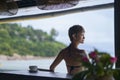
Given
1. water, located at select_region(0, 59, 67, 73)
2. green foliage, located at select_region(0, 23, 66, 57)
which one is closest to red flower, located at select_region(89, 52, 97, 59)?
water, located at select_region(0, 59, 67, 73)

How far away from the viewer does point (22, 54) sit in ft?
17.5

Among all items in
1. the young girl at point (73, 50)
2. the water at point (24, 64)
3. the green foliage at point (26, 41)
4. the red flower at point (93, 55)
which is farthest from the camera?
the green foliage at point (26, 41)

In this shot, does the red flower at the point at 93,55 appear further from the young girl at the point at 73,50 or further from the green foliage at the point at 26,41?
the green foliage at the point at 26,41

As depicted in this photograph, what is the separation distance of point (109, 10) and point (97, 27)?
387 mm

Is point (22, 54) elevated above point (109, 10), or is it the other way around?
point (109, 10)

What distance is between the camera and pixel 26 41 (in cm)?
539

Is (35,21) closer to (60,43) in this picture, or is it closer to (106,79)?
(60,43)

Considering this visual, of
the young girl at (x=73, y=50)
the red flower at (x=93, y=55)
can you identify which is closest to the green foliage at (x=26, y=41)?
the young girl at (x=73, y=50)

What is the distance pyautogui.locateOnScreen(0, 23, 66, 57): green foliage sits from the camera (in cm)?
492

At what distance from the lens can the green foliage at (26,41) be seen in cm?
492

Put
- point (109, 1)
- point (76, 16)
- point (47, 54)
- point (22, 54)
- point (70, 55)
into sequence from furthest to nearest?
point (22, 54), point (47, 54), point (76, 16), point (109, 1), point (70, 55)

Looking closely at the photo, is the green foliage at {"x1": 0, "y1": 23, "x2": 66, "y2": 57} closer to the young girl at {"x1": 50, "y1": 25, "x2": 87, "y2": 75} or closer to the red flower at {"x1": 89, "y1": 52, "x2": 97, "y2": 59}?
the young girl at {"x1": 50, "y1": 25, "x2": 87, "y2": 75}

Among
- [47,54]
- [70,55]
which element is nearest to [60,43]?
[47,54]

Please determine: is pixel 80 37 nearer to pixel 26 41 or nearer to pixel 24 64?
pixel 24 64
